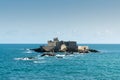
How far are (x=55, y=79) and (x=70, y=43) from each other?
97032 millimetres

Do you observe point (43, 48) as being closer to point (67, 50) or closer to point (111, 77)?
point (67, 50)

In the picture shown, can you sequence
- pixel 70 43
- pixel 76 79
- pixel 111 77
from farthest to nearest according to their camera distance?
pixel 70 43
pixel 111 77
pixel 76 79

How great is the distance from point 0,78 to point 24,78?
549cm

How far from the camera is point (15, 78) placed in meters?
65.6

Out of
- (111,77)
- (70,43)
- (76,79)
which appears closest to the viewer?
(76,79)

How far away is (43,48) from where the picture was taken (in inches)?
6619

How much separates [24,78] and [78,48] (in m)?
98.3

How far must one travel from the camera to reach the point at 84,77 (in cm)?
6662

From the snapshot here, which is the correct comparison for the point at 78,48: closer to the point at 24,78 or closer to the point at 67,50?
the point at 67,50

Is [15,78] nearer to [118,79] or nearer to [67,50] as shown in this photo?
[118,79]

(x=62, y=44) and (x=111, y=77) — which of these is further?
(x=62, y=44)

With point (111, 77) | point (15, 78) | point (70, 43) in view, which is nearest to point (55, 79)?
point (15, 78)

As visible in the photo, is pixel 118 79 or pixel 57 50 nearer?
pixel 118 79

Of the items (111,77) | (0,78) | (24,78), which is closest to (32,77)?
(24,78)
